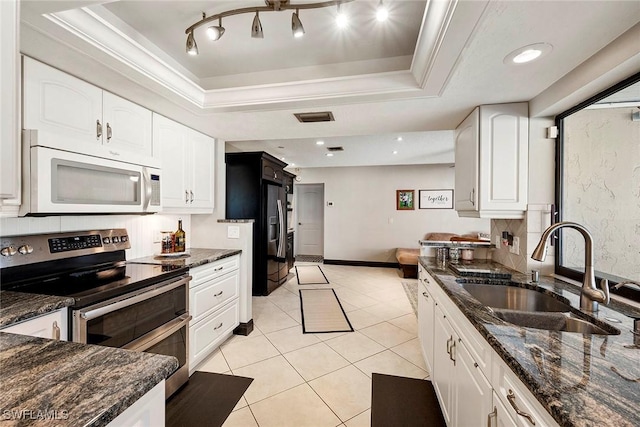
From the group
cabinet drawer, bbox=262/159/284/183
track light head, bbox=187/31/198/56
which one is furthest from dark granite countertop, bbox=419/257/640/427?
cabinet drawer, bbox=262/159/284/183

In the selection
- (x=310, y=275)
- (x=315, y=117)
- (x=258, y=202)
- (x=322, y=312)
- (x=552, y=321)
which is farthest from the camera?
(x=310, y=275)

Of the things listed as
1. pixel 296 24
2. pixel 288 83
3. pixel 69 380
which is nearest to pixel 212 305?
pixel 69 380

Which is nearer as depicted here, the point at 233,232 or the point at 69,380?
the point at 69,380

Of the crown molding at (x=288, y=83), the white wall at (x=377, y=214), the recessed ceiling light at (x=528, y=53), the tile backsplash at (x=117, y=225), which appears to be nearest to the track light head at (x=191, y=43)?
the crown molding at (x=288, y=83)

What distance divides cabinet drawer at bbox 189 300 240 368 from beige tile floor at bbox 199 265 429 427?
0.13m

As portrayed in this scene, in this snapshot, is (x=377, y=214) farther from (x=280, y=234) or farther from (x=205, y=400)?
(x=205, y=400)

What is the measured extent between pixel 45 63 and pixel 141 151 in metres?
0.71

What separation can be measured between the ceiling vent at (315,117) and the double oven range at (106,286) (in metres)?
1.56

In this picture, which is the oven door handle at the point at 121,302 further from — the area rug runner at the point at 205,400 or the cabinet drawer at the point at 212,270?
the area rug runner at the point at 205,400

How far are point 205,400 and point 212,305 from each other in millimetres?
743

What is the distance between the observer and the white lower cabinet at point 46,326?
1.12m

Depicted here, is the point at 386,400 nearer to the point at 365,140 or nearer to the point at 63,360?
the point at 63,360

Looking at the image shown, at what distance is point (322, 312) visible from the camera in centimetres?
363

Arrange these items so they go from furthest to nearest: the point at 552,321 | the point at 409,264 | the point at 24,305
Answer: the point at 409,264 < the point at 552,321 < the point at 24,305
